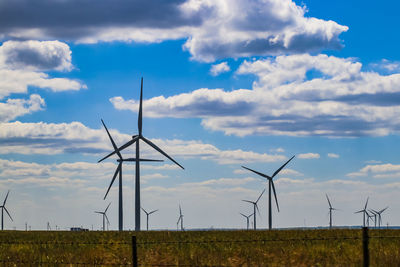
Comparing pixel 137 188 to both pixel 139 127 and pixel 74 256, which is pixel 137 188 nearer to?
pixel 139 127

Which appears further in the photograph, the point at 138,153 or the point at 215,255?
the point at 138,153

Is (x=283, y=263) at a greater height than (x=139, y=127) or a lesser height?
lesser

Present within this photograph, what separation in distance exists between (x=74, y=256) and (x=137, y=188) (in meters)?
55.5

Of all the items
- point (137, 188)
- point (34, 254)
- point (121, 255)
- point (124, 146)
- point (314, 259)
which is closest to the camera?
point (314, 259)

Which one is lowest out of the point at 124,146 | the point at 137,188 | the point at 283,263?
the point at 283,263

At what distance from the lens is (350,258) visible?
28.7 m

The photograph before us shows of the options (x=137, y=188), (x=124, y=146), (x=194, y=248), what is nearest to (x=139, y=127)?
(x=124, y=146)

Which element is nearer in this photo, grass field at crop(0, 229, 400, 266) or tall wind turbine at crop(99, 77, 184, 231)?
grass field at crop(0, 229, 400, 266)

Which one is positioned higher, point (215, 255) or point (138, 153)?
point (138, 153)

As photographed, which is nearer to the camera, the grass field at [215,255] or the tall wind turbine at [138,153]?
the grass field at [215,255]

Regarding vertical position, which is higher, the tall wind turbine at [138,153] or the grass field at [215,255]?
the tall wind turbine at [138,153]

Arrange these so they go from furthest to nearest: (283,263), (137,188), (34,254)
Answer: (137,188) → (34,254) → (283,263)

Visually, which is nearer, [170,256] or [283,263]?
[283,263]

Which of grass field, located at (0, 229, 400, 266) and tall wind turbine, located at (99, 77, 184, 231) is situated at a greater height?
tall wind turbine, located at (99, 77, 184, 231)
